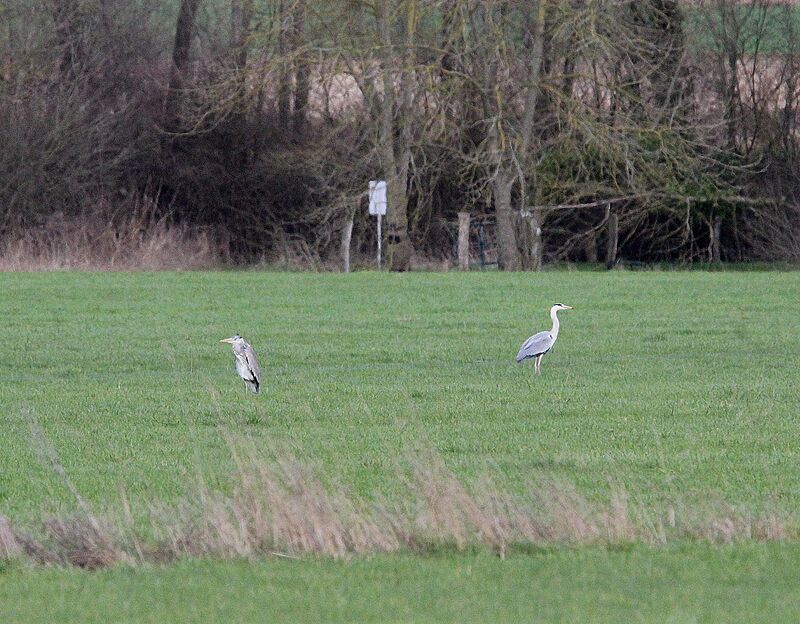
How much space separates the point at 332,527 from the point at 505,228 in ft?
106

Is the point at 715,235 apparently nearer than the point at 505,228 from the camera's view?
No

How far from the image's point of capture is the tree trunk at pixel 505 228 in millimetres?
38375

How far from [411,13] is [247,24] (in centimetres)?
1061

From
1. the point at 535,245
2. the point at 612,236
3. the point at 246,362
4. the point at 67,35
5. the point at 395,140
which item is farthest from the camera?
the point at 67,35

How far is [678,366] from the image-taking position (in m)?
17.5

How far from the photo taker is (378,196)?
37281 mm

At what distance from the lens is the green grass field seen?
6410mm

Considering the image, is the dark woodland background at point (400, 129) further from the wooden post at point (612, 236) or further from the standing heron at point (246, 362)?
the standing heron at point (246, 362)

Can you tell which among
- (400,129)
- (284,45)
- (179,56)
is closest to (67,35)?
(179,56)

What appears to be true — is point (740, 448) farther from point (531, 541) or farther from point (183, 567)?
point (183, 567)

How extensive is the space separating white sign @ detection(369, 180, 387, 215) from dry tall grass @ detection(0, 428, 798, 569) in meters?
29.5

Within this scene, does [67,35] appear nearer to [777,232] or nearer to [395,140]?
[395,140]

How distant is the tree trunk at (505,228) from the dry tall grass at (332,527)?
3080 centimetres

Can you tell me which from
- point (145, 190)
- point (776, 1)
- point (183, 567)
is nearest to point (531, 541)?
point (183, 567)
